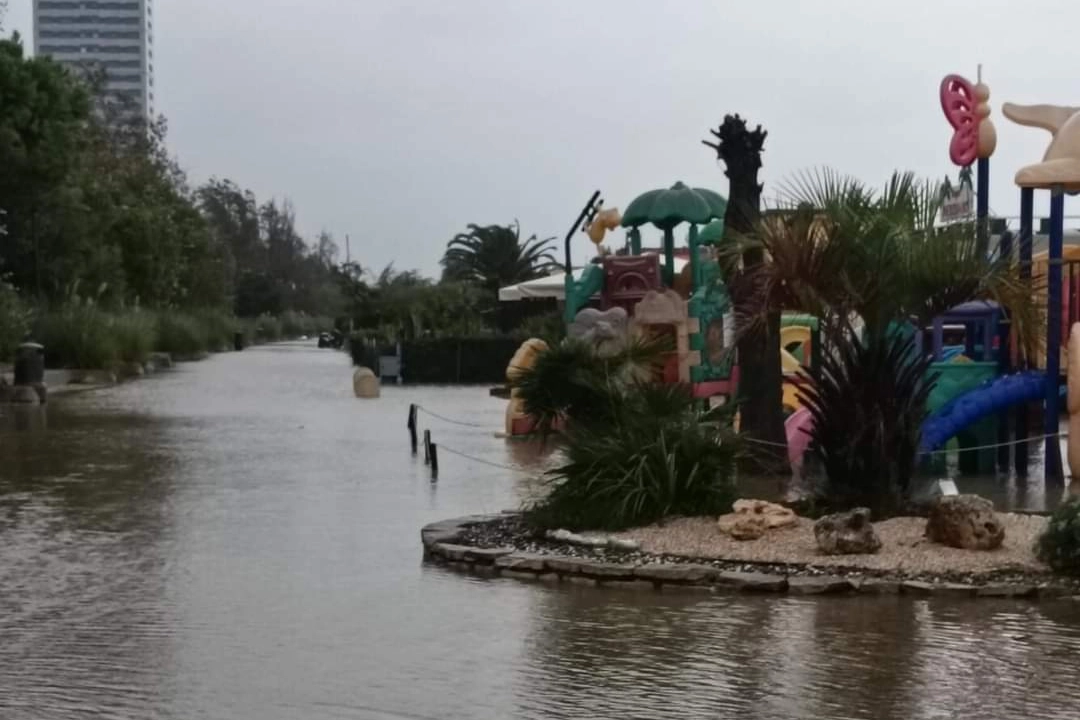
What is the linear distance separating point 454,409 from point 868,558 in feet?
64.1

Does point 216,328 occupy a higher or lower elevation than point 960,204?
lower

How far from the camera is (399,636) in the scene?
8.59 meters

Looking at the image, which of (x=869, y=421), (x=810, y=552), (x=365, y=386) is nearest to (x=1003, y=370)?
(x=869, y=421)

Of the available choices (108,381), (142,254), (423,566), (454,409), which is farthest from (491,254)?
(423,566)

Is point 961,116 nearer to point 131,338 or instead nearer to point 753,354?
point 753,354

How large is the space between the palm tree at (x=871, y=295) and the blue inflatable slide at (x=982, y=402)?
11.7 ft

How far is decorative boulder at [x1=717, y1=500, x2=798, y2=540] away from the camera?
1071 centimetres

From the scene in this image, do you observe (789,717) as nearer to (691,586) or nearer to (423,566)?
(691,586)

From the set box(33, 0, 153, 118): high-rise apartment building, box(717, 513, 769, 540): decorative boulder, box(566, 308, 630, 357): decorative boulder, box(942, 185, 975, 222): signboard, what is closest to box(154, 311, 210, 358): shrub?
box(566, 308, 630, 357): decorative boulder

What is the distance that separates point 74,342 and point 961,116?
28.3 metres

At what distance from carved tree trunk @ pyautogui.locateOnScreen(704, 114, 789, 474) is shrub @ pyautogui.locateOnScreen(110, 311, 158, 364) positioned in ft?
95.8

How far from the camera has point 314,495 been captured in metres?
15.2

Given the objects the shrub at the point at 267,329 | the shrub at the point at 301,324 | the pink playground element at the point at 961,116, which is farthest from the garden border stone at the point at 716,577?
the shrub at the point at 301,324

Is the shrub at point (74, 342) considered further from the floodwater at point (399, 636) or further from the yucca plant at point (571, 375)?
the floodwater at point (399, 636)
